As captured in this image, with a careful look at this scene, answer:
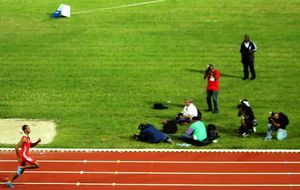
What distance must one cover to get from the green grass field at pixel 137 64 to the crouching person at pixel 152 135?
10.7 inches

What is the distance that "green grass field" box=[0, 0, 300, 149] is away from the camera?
23375 mm

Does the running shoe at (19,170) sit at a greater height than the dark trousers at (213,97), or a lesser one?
lesser

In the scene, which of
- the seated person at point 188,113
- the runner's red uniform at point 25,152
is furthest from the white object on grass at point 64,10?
the runner's red uniform at point 25,152

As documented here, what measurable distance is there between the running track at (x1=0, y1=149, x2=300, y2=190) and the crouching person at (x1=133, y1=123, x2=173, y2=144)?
2.23 feet

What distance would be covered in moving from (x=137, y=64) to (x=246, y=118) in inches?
352

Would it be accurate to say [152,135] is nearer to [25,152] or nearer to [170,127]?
[170,127]

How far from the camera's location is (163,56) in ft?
100

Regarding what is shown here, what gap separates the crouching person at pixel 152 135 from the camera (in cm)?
2133

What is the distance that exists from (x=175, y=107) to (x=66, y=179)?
22.4 feet

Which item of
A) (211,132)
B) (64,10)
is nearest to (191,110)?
(211,132)

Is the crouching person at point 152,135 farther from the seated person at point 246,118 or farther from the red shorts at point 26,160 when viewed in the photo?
the red shorts at point 26,160

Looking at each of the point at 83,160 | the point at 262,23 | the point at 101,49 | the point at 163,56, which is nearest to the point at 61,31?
the point at 101,49

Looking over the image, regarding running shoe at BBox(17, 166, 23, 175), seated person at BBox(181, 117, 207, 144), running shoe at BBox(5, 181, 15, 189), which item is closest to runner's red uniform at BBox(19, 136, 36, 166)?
running shoe at BBox(17, 166, 23, 175)

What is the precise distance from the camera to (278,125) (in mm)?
21234
